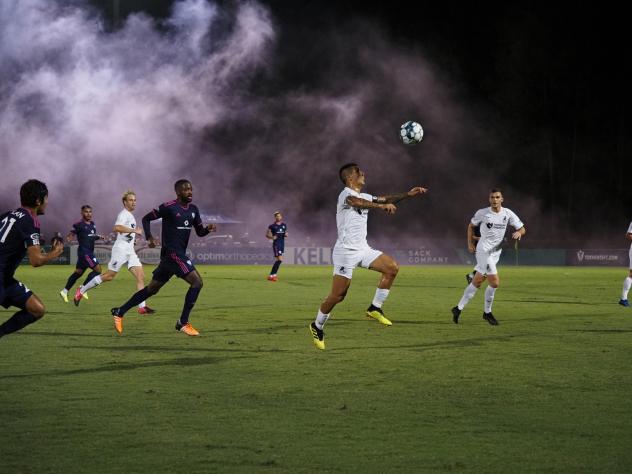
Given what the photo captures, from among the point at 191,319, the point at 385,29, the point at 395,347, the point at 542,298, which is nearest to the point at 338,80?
the point at 385,29

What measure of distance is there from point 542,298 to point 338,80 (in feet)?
148

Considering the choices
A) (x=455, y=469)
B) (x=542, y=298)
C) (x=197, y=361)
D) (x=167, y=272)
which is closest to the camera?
(x=455, y=469)

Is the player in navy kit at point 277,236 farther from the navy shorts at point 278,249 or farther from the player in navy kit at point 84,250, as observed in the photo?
the player in navy kit at point 84,250

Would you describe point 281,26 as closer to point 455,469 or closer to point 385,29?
point 385,29

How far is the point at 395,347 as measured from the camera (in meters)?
11.7

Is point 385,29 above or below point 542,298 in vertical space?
above

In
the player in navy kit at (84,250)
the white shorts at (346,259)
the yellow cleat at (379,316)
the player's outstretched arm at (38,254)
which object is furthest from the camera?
the player in navy kit at (84,250)

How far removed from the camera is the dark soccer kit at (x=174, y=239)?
13.4 meters

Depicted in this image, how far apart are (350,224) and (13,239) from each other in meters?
5.08

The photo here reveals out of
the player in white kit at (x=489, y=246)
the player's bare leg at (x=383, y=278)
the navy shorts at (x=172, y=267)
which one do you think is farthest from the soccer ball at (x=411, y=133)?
the navy shorts at (x=172, y=267)

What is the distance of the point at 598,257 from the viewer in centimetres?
5419

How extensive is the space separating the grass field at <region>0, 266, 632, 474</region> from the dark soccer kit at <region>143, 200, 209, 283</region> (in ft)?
3.22

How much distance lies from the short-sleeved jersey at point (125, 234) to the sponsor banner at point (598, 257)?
40.8m

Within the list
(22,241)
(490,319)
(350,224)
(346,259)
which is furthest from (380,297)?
(22,241)
